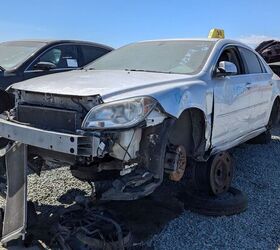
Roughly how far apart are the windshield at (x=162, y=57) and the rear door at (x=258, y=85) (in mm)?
1066

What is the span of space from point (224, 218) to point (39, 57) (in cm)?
432

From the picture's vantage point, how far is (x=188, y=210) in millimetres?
4531

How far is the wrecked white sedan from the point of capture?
340 cm

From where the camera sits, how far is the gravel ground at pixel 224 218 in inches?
151

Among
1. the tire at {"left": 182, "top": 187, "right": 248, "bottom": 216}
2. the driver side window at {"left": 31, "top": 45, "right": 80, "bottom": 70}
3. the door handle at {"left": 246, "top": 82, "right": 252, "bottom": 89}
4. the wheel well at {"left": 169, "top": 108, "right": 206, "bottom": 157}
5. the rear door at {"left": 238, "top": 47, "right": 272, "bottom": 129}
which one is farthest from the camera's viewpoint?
the driver side window at {"left": 31, "top": 45, "right": 80, "bottom": 70}

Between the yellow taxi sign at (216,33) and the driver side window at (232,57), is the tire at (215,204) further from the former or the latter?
the yellow taxi sign at (216,33)

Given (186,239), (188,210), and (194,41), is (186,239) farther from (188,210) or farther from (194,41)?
(194,41)

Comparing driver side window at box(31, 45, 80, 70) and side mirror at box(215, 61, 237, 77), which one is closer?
side mirror at box(215, 61, 237, 77)

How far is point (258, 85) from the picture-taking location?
19.6 feet

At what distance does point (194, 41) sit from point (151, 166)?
6.98ft

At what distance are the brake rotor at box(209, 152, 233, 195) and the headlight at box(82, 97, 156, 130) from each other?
157cm

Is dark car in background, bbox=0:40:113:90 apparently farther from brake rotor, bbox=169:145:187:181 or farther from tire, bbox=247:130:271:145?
brake rotor, bbox=169:145:187:181

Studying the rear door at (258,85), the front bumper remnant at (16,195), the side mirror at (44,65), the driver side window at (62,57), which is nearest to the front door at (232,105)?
the rear door at (258,85)

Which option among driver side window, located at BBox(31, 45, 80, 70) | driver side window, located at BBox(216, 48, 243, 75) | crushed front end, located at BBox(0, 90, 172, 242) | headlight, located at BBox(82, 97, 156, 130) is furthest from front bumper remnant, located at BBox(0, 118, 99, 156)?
driver side window, located at BBox(31, 45, 80, 70)
